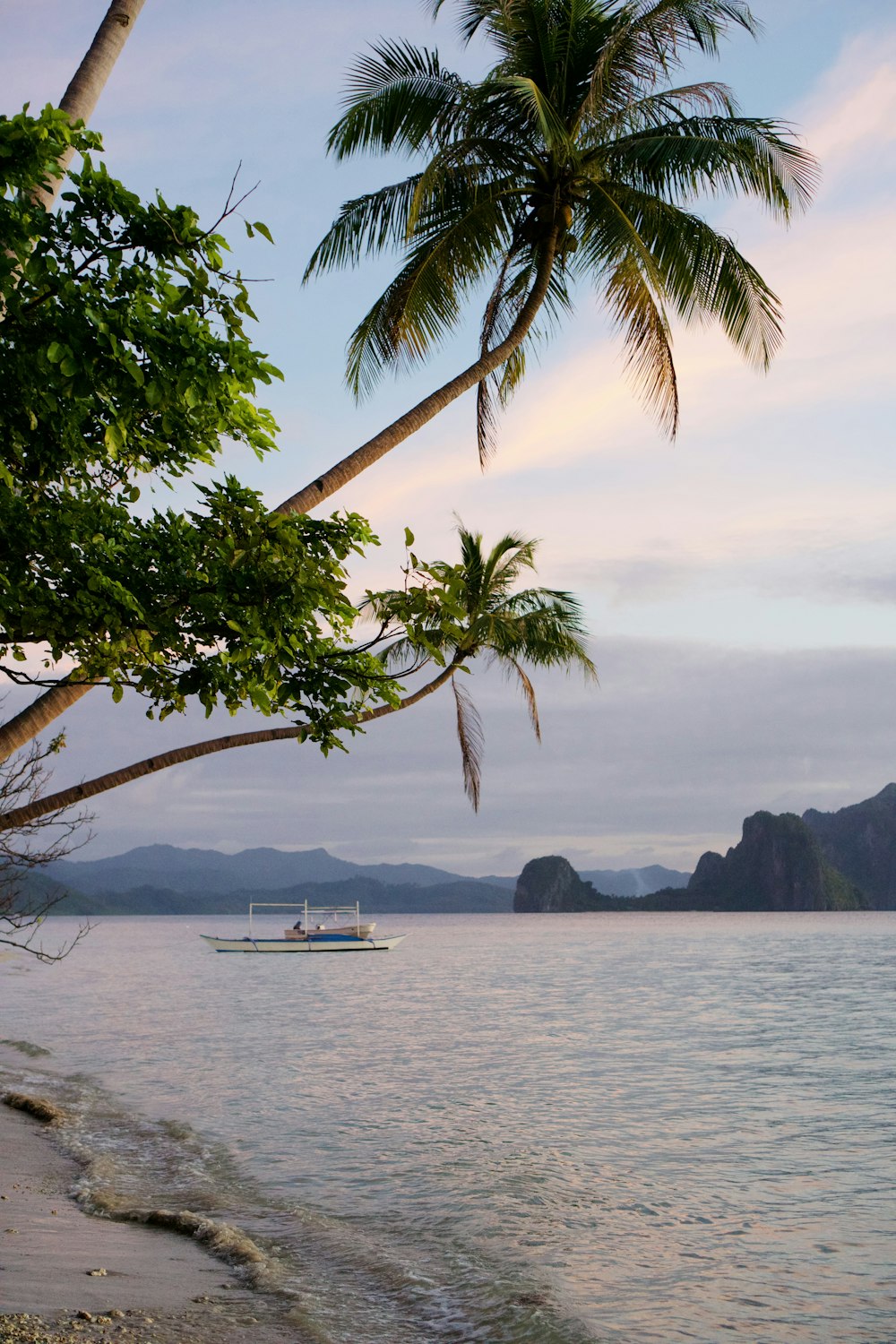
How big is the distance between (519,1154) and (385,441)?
29.0 feet

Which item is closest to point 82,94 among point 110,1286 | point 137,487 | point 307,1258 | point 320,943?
point 137,487

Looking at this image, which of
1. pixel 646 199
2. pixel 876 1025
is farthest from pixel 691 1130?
pixel 876 1025

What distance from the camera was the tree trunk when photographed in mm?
6418

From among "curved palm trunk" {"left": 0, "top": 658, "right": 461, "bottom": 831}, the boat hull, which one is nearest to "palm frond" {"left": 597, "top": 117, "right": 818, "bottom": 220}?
"curved palm trunk" {"left": 0, "top": 658, "right": 461, "bottom": 831}

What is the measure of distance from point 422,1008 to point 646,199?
27319 millimetres

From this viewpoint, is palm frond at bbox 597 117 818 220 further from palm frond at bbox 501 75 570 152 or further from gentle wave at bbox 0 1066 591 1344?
gentle wave at bbox 0 1066 591 1344

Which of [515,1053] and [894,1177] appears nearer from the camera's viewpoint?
[894,1177]

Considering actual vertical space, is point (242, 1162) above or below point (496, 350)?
below

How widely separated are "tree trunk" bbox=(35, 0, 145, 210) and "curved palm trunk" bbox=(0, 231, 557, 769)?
8.24 feet

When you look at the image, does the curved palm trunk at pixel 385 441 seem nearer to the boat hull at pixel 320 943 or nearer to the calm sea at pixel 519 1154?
the calm sea at pixel 519 1154

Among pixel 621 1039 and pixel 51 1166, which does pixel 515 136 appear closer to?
pixel 51 1166

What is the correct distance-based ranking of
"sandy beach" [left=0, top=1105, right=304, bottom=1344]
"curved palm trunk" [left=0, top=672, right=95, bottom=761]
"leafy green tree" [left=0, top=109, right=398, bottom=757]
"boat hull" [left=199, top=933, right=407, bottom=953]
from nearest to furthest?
"leafy green tree" [left=0, top=109, right=398, bottom=757]
"sandy beach" [left=0, top=1105, right=304, bottom=1344]
"curved palm trunk" [left=0, top=672, right=95, bottom=761]
"boat hull" [left=199, top=933, right=407, bottom=953]

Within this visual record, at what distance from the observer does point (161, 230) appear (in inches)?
179

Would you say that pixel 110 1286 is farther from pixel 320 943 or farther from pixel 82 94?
pixel 320 943
